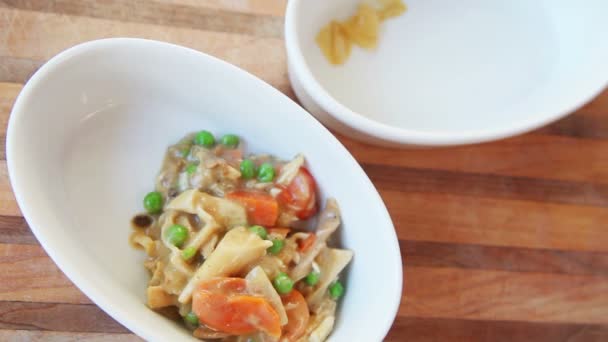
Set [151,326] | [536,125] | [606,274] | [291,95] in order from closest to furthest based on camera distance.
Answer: [151,326], [536,125], [291,95], [606,274]

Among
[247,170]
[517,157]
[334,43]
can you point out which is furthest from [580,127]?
[247,170]

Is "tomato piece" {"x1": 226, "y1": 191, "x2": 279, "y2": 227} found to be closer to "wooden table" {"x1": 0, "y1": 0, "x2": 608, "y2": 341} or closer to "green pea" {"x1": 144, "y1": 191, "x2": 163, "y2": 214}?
"green pea" {"x1": 144, "y1": 191, "x2": 163, "y2": 214}

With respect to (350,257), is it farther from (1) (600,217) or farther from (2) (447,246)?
(1) (600,217)

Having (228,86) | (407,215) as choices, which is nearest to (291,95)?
(228,86)

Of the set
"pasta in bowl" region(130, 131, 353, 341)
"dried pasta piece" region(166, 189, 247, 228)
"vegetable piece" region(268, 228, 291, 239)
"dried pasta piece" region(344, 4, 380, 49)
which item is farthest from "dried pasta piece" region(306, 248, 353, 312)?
"dried pasta piece" region(344, 4, 380, 49)

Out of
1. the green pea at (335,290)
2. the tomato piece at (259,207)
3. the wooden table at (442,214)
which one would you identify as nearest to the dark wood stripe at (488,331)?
the wooden table at (442,214)
